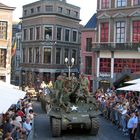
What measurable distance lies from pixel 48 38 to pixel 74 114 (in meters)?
37.5

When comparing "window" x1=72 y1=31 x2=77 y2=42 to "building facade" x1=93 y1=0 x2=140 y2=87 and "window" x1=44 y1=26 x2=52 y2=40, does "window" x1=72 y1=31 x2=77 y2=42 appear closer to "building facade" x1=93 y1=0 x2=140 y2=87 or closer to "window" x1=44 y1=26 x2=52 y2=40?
"window" x1=44 y1=26 x2=52 y2=40

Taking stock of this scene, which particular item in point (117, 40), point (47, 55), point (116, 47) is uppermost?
point (117, 40)

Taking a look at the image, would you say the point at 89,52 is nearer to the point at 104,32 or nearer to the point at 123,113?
the point at 104,32

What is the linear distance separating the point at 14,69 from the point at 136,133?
53042 millimetres

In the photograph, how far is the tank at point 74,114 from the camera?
18047 mm

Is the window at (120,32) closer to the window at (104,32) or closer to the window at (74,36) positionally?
the window at (104,32)

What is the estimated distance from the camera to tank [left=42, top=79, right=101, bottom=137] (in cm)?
1805

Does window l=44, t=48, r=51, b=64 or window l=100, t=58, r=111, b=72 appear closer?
window l=100, t=58, r=111, b=72

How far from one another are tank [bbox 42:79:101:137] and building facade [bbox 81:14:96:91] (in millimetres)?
26564

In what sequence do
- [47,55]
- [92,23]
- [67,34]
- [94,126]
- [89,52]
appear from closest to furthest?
1. [94,126]
2. [89,52]
3. [92,23]
4. [47,55]
5. [67,34]

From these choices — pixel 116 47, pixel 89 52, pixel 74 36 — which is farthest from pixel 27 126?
pixel 74 36

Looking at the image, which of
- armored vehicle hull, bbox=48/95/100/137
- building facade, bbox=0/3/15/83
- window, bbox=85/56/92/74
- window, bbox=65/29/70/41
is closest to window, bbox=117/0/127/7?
window, bbox=85/56/92/74

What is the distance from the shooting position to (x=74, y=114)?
60.0ft

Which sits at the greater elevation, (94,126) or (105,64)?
(105,64)
